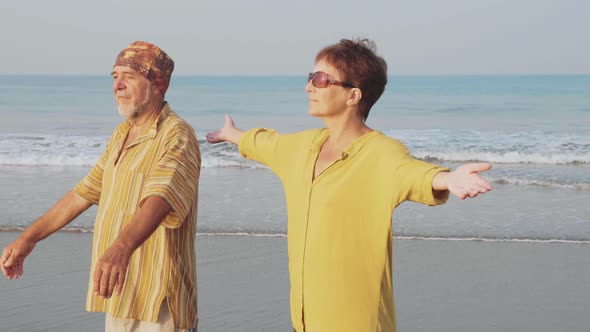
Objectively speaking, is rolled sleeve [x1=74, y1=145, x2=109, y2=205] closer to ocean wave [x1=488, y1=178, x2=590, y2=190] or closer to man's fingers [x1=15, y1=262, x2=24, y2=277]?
man's fingers [x1=15, y1=262, x2=24, y2=277]

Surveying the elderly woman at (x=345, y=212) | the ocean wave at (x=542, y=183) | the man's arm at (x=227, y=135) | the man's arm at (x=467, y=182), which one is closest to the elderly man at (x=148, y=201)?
the man's arm at (x=227, y=135)

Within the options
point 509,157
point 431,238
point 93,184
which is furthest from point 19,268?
point 509,157

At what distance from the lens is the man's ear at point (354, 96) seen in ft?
11.3

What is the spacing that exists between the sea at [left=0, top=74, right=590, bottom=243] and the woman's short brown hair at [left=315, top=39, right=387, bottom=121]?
20.1ft

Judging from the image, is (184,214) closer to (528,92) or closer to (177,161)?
(177,161)

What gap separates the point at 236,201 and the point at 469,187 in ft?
29.3

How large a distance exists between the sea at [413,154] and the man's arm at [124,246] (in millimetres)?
6209

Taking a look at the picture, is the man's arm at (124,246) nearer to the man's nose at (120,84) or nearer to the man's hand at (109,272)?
the man's hand at (109,272)

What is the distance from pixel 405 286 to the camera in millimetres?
7535

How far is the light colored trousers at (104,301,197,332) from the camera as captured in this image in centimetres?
363

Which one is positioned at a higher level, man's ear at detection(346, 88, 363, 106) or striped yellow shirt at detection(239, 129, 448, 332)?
man's ear at detection(346, 88, 363, 106)

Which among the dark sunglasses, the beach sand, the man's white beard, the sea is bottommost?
the beach sand

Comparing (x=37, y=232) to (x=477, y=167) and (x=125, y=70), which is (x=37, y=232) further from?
(x=477, y=167)

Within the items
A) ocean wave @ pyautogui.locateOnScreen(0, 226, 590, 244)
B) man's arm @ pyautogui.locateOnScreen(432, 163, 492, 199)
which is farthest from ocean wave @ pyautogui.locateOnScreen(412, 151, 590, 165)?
man's arm @ pyautogui.locateOnScreen(432, 163, 492, 199)
